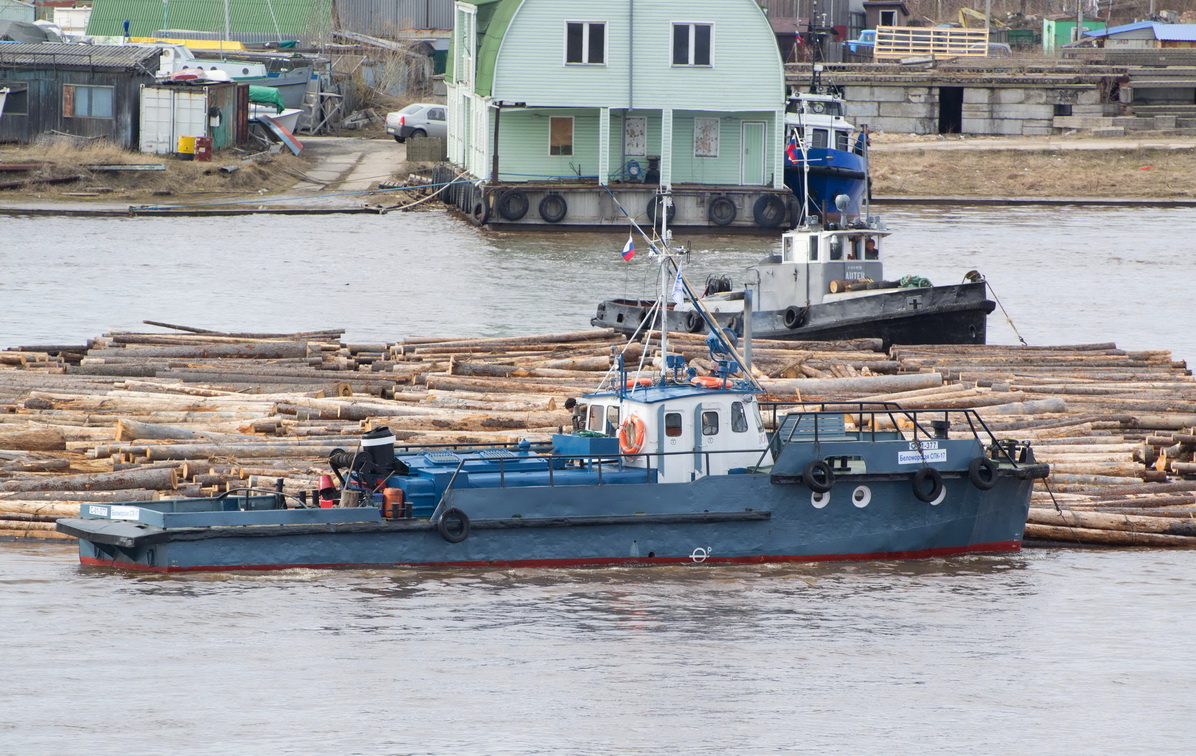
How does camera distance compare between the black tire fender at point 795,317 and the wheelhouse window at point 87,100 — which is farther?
the wheelhouse window at point 87,100

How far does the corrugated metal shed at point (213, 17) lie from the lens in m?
69.1

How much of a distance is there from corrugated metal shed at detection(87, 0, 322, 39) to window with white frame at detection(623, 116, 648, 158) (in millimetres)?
27357

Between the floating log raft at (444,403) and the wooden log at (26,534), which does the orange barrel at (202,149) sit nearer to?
the floating log raft at (444,403)

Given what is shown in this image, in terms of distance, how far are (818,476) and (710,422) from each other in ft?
3.93

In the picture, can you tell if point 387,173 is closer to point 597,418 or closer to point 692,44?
point 692,44

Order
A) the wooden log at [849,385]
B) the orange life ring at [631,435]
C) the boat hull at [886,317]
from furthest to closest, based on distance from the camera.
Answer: the boat hull at [886,317]
the wooden log at [849,385]
the orange life ring at [631,435]

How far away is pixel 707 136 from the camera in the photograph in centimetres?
4672

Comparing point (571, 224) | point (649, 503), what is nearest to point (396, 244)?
point (571, 224)

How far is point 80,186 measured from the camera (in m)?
47.7

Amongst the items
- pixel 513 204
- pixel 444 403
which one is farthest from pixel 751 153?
pixel 444 403

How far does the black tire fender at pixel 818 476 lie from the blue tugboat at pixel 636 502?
20 millimetres

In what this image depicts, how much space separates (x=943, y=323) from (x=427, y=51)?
46.4m

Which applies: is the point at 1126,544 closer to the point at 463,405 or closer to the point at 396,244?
the point at 463,405

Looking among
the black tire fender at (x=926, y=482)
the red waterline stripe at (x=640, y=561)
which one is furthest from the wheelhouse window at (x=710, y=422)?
the black tire fender at (x=926, y=482)
